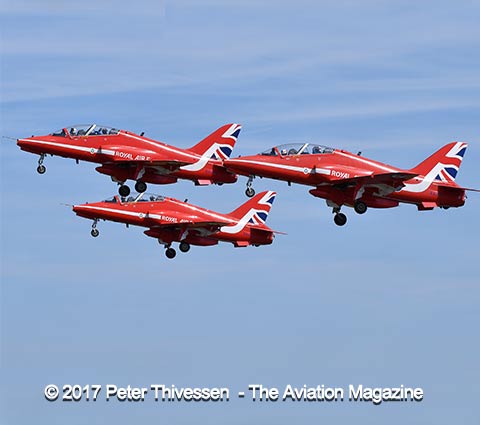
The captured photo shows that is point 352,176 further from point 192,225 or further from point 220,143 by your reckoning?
point 192,225

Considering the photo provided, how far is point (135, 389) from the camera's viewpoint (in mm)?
101062

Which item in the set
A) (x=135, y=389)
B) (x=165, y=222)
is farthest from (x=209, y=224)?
(x=135, y=389)

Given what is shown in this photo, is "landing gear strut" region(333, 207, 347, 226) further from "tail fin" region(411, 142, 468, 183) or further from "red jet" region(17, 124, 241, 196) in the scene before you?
"red jet" region(17, 124, 241, 196)

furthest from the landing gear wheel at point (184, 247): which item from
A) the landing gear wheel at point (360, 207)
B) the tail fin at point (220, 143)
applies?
the landing gear wheel at point (360, 207)

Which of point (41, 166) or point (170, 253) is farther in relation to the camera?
point (170, 253)

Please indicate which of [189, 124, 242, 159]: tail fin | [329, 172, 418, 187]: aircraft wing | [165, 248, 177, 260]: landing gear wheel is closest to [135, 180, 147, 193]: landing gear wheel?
[189, 124, 242, 159]: tail fin

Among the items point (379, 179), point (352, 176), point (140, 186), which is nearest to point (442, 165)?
point (379, 179)

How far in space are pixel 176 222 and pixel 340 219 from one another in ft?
48.4

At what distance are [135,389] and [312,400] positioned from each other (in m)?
11.7

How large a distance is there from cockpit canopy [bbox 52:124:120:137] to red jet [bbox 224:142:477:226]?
1016 cm

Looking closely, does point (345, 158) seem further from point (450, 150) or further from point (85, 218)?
point (85, 218)

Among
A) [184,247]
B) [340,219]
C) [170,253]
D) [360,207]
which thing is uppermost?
[170,253]

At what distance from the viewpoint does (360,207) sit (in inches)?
4038

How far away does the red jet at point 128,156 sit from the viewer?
10644cm
